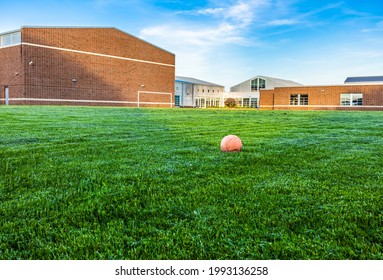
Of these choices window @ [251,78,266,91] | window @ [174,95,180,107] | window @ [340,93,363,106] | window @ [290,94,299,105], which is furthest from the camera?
window @ [174,95,180,107]

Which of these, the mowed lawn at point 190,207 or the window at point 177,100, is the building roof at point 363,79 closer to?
the window at point 177,100

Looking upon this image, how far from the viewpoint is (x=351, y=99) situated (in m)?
39.1

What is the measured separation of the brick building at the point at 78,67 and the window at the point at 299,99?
17.6 meters

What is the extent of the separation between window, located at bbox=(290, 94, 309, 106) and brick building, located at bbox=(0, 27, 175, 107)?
57.7 feet

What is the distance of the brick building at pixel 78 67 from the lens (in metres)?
30.6

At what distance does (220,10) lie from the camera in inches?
671

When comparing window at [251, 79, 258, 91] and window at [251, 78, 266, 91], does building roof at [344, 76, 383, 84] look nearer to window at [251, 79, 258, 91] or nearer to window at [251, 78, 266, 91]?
window at [251, 78, 266, 91]

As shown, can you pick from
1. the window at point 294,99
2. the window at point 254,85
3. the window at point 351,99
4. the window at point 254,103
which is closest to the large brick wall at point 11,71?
the window at point 294,99

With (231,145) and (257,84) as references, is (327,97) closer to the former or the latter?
(257,84)

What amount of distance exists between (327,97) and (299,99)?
3.55m

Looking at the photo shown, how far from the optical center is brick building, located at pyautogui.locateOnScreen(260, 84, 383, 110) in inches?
1487

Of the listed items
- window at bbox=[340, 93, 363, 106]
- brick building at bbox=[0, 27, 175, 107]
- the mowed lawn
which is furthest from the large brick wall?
window at bbox=[340, 93, 363, 106]

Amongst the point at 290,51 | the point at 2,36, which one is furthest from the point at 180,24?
the point at 2,36
